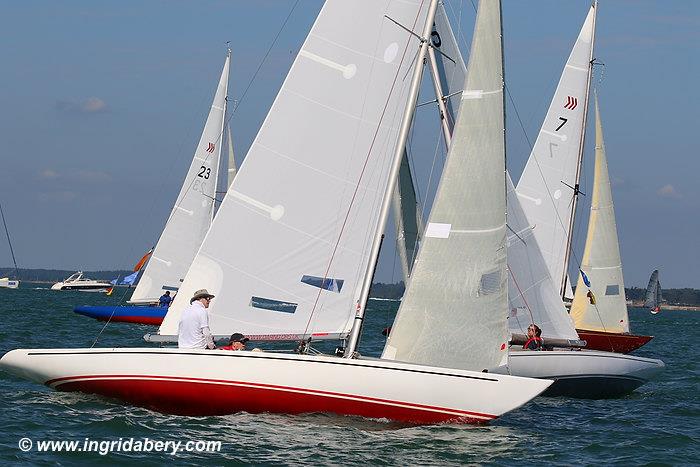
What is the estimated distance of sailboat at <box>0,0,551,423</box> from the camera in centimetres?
1596

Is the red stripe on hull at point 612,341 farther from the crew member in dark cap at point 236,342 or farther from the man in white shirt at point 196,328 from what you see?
the man in white shirt at point 196,328

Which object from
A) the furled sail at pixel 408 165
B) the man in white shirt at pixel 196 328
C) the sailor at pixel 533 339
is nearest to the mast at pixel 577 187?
the sailor at pixel 533 339

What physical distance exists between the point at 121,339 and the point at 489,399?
19.4 meters

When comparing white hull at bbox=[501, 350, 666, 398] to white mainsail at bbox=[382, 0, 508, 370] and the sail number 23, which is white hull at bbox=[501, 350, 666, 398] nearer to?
white mainsail at bbox=[382, 0, 508, 370]

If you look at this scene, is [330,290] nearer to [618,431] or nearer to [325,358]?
[325,358]

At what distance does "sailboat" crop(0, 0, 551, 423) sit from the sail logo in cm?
1554

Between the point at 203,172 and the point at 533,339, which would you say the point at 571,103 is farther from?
the point at 203,172

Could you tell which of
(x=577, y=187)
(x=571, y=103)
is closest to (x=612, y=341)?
(x=577, y=187)

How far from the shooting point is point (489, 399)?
16078 mm

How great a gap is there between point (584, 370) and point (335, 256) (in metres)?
7.32

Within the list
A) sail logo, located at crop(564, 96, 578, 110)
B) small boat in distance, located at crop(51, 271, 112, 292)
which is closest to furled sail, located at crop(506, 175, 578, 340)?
sail logo, located at crop(564, 96, 578, 110)

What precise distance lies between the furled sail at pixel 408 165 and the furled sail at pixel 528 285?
1844 mm

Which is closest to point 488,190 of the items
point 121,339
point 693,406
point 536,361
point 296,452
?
point 296,452

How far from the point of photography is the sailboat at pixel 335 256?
16.0 meters
